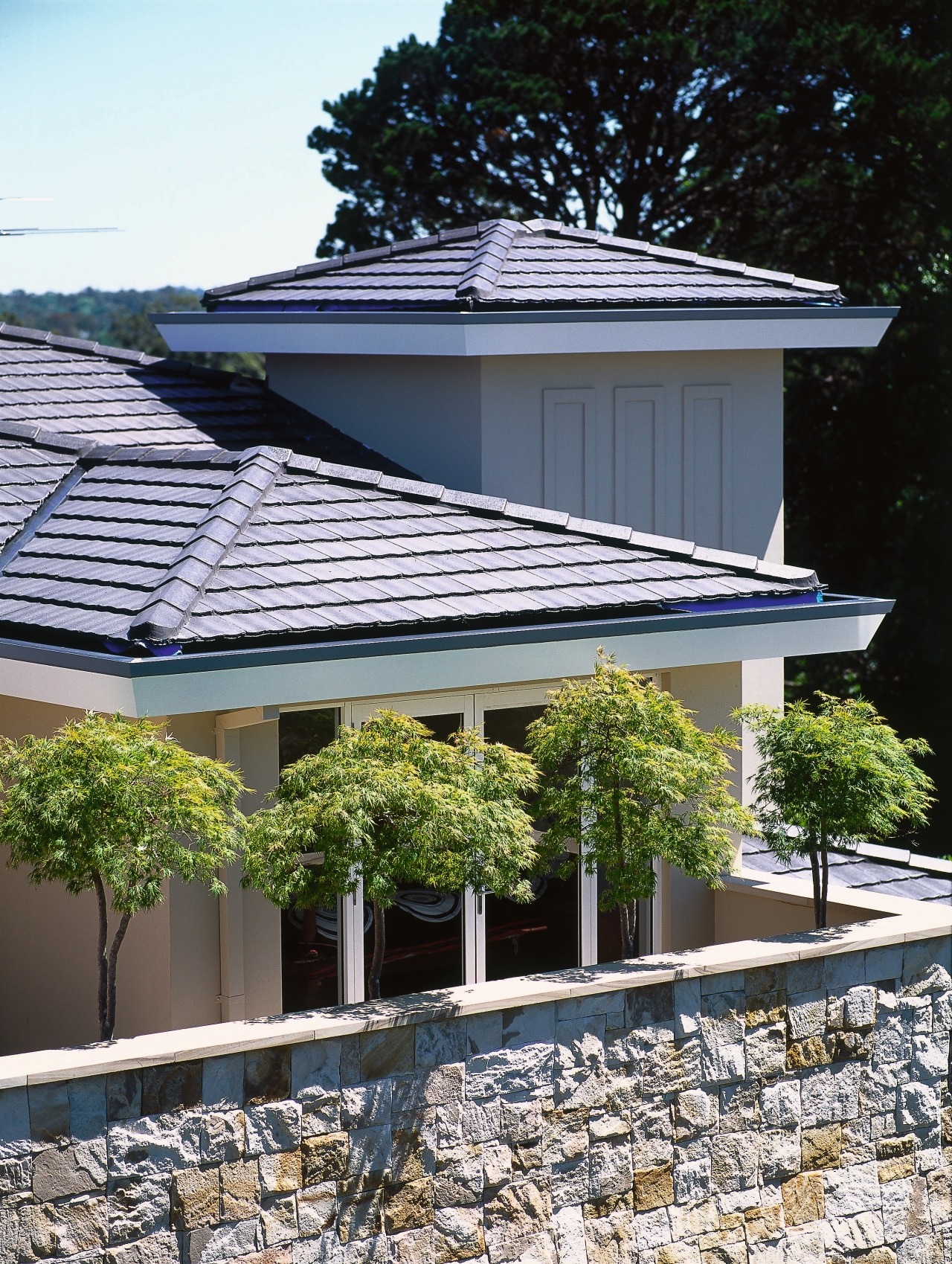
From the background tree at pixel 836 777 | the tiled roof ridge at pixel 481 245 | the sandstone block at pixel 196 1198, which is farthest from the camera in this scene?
the tiled roof ridge at pixel 481 245

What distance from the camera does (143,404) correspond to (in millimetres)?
14773

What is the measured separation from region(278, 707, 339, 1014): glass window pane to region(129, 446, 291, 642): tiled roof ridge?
1170mm

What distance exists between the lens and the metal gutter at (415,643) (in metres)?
8.90

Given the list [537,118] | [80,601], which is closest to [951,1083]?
[80,601]

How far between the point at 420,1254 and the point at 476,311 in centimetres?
798

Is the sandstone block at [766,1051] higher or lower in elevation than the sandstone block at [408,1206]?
higher

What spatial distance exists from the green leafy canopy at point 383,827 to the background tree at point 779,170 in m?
25.7

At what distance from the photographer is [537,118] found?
3741cm

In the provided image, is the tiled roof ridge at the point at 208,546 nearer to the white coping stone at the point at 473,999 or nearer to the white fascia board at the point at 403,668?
the white fascia board at the point at 403,668

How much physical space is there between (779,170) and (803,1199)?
31.6 m

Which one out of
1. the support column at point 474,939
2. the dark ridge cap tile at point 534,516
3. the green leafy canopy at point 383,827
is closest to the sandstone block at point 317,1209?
the green leafy canopy at point 383,827

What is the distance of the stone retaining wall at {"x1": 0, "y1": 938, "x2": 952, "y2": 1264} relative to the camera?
24.4ft

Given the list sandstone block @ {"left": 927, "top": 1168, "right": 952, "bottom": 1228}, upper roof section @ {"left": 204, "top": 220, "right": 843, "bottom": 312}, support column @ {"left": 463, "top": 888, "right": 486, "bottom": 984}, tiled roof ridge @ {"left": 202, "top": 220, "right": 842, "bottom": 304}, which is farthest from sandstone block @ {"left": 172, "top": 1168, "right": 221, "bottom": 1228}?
tiled roof ridge @ {"left": 202, "top": 220, "right": 842, "bottom": 304}

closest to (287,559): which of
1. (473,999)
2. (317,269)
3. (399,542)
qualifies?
(399,542)
